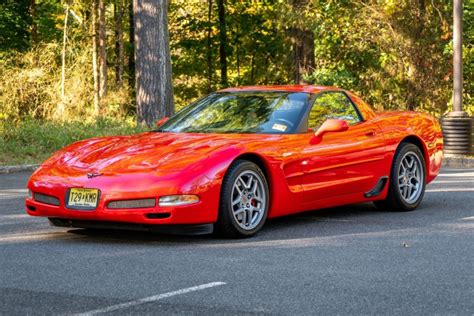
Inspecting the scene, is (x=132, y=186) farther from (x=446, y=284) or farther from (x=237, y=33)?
(x=237, y=33)

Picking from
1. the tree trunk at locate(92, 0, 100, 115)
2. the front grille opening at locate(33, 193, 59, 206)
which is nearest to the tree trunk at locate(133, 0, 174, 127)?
the tree trunk at locate(92, 0, 100, 115)

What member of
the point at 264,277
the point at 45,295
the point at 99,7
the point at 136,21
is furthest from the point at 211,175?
the point at 99,7

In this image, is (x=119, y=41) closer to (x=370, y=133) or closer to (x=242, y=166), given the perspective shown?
(x=370, y=133)

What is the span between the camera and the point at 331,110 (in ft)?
32.5

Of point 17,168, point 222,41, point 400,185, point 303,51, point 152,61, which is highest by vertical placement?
point 222,41

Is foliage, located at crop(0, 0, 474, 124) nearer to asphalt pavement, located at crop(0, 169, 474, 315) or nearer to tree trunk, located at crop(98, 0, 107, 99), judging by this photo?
tree trunk, located at crop(98, 0, 107, 99)

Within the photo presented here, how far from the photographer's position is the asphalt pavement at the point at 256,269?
5.78 m

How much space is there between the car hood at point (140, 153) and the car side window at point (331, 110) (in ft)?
3.60

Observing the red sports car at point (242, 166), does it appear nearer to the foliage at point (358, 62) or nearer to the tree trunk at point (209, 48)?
the foliage at point (358, 62)

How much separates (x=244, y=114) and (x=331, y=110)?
0.96 m

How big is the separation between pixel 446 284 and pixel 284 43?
37.2 metres

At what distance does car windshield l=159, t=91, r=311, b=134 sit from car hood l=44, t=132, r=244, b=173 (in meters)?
0.39

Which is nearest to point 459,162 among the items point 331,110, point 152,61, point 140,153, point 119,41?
point 152,61

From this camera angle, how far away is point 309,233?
8.83m
